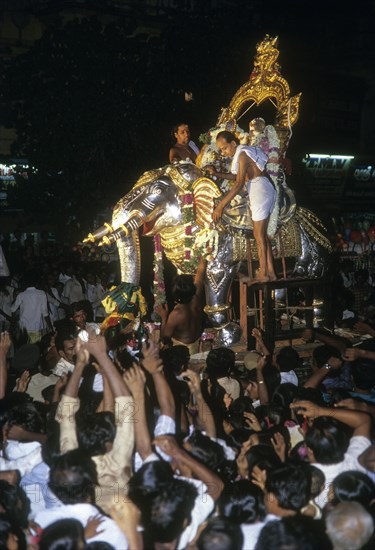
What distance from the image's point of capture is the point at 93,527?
12.2 ft

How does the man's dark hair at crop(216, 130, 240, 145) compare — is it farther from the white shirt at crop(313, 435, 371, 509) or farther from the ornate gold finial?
the white shirt at crop(313, 435, 371, 509)

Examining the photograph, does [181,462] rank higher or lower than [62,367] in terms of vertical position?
lower

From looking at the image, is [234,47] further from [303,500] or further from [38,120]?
[303,500]

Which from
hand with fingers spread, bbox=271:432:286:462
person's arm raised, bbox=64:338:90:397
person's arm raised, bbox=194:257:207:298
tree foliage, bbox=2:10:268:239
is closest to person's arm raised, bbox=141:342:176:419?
person's arm raised, bbox=64:338:90:397

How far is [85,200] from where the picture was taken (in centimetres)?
1521

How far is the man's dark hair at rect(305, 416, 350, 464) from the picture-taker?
4.39 meters

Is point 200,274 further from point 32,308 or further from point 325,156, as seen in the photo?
point 325,156

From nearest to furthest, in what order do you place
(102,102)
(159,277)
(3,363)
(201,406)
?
(201,406), (3,363), (159,277), (102,102)

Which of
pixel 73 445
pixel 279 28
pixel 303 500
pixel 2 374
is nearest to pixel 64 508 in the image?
pixel 73 445

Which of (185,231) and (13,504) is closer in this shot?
(13,504)

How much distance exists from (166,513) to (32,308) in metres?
6.42

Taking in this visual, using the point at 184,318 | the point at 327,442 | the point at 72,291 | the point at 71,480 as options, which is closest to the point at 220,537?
the point at 71,480

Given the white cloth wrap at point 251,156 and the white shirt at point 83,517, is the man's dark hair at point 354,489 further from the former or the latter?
the white cloth wrap at point 251,156

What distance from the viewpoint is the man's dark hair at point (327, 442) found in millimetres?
4391
